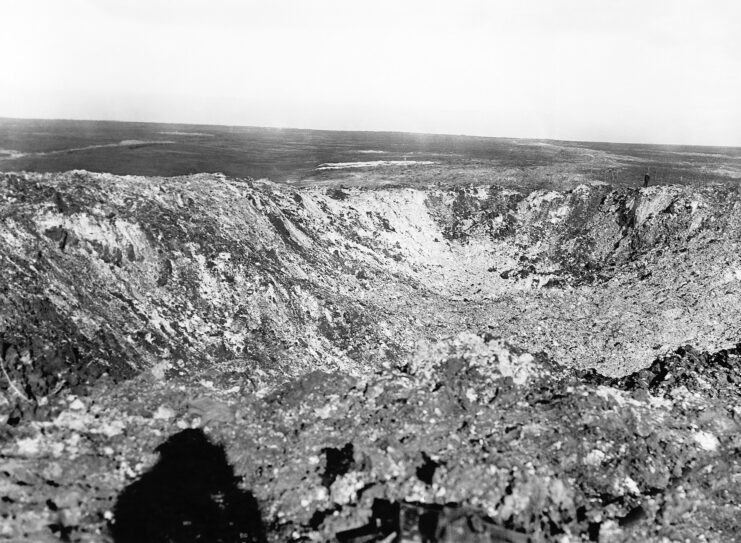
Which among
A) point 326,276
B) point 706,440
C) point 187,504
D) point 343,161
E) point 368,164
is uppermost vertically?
point 343,161

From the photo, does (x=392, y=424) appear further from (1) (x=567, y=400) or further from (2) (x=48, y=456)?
(2) (x=48, y=456)

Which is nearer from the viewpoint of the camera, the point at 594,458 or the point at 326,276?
the point at 594,458

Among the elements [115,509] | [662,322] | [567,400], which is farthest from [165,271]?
[662,322]

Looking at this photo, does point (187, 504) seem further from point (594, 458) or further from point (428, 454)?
point (594, 458)

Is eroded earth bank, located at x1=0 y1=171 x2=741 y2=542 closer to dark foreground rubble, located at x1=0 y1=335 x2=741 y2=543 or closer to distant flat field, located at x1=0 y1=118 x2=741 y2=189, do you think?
dark foreground rubble, located at x1=0 y1=335 x2=741 y2=543

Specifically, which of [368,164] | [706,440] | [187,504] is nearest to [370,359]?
[187,504]

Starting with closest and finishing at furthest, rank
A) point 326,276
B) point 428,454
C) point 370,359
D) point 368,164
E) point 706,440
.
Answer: point 428,454 < point 706,440 < point 370,359 < point 326,276 < point 368,164
